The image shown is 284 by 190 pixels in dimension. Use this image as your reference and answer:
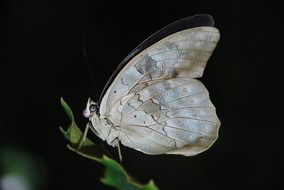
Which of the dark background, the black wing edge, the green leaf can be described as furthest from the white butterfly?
the dark background

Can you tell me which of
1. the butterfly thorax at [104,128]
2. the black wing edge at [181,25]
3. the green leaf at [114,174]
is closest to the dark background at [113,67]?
the butterfly thorax at [104,128]

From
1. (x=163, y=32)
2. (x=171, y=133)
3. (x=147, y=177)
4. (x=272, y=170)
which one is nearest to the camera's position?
(x=163, y=32)

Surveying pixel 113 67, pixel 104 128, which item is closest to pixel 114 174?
pixel 104 128

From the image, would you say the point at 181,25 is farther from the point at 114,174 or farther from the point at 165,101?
the point at 114,174

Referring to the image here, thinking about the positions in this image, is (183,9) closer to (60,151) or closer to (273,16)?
(273,16)

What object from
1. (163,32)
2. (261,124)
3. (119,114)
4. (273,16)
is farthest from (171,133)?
(273,16)

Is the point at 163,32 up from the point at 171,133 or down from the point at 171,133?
up

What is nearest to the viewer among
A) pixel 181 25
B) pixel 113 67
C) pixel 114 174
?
pixel 114 174
